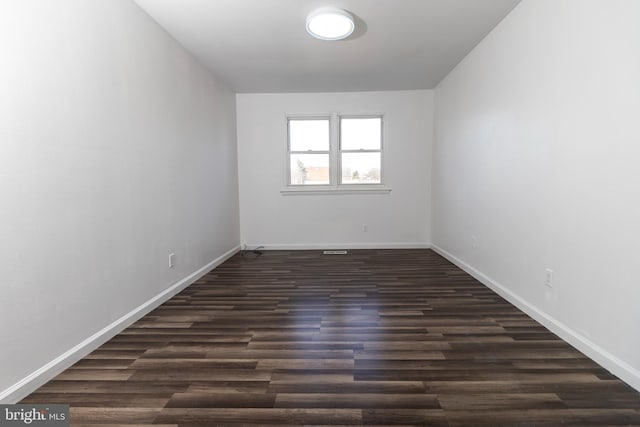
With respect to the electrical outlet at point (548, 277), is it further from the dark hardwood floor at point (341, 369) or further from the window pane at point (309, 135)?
the window pane at point (309, 135)

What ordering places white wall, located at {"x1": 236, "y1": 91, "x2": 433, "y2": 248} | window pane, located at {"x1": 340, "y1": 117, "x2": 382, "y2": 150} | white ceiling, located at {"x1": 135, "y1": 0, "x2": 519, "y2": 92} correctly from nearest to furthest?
1. white ceiling, located at {"x1": 135, "y1": 0, "x2": 519, "y2": 92}
2. white wall, located at {"x1": 236, "y1": 91, "x2": 433, "y2": 248}
3. window pane, located at {"x1": 340, "y1": 117, "x2": 382, "y2": 150}

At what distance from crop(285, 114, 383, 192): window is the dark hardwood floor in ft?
9.06

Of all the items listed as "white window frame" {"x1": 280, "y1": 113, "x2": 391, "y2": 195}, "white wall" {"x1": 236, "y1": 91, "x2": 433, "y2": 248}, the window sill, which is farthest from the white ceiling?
the window sill

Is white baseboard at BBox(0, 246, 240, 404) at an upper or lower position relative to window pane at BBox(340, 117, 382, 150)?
lower

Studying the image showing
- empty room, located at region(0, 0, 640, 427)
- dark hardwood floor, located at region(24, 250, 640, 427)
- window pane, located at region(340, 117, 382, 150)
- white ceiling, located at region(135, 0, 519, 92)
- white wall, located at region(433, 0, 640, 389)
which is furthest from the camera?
window pane, located at region(340, 117, 382, 150)

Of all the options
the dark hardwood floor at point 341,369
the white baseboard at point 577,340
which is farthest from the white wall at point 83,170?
the white baseboard at point 577,340

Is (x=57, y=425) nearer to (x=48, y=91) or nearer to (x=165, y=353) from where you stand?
(x=165, y=353)

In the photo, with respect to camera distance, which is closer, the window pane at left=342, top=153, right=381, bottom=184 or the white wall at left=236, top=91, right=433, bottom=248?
the white wall at left=236, top=91, right=433, bottom=248

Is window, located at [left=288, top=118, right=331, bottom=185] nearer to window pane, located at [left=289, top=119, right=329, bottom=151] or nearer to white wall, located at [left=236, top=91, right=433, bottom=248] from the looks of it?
window pane, located at [left=289, top=119, right=329, bottom=151]

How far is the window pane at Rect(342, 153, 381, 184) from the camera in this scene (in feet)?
17.9

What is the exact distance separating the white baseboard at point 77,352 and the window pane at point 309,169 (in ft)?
9.27

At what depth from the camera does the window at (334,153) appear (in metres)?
5.43

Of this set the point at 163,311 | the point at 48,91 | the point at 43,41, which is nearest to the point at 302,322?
the point at 163,311

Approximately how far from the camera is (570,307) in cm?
214
